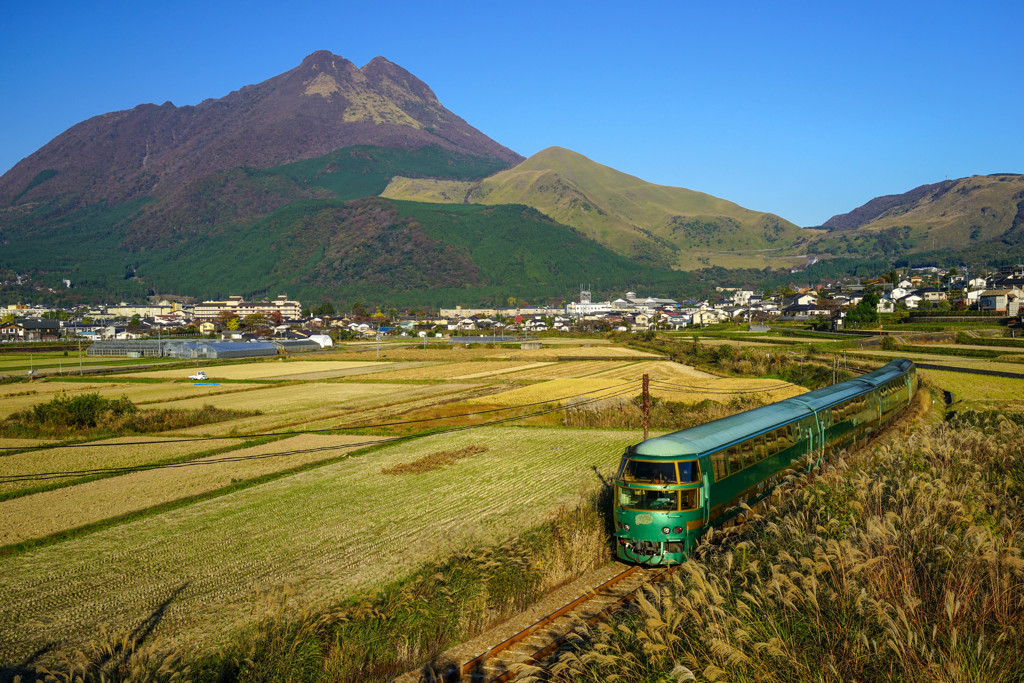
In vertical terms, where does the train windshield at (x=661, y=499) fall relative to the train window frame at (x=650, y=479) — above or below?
below

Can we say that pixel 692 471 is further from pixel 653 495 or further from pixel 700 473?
pixel 653 495

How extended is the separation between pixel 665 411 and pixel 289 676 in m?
30.3

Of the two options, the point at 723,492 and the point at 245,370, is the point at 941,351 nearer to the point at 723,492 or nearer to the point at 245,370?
the point at 723,492

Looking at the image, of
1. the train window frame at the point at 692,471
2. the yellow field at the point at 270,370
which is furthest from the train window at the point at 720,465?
the yellow field at the point at 270,370

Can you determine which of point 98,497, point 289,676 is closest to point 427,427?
point 98,497

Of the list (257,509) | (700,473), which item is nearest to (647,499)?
(700,473)

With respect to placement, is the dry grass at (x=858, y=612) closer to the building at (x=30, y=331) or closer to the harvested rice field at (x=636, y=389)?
the harvested rice field at (x=636, y=389)

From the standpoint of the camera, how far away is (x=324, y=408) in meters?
46.3

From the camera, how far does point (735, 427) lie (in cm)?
1741

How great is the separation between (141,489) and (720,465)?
842 inches

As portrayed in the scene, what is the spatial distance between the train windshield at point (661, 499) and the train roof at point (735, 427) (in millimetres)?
839

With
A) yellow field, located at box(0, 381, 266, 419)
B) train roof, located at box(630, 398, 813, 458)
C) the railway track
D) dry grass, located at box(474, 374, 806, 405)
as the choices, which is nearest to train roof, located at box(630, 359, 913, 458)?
train roof, located at box(630, 398, 813, 458)

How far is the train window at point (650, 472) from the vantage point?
14594 mm

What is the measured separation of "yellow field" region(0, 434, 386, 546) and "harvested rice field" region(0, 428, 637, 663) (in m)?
1.84
